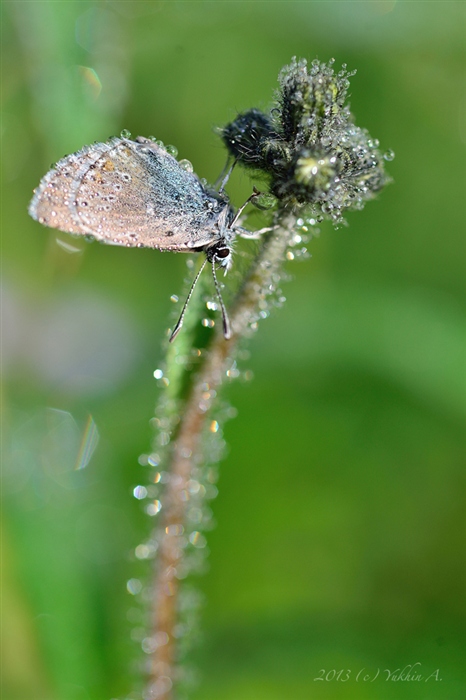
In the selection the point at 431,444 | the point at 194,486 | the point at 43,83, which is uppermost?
the point at 43,83

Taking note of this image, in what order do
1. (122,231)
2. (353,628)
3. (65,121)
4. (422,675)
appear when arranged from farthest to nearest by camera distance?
(65,121) → (353,628) → (422,675) → (122,231)

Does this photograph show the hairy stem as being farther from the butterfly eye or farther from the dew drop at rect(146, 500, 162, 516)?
the butterfly eye

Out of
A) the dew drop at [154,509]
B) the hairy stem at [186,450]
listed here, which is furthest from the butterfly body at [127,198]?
the dew drop at [154,509]

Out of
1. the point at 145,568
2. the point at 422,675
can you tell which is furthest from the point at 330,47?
the point at 422,675

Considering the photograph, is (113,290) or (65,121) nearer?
(65,121)

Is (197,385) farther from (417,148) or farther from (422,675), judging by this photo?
(417,148)

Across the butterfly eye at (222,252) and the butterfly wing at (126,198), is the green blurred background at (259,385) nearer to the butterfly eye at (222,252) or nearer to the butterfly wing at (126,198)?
the butterfly eye at (222,252)

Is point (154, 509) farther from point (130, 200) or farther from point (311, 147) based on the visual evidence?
point (311, 147)
